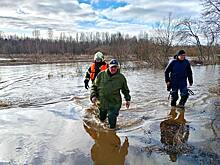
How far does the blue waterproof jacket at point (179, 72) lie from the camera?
30.6ft

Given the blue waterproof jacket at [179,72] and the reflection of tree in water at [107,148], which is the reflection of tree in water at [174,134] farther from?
the blue waterproof jacket at [179,72]

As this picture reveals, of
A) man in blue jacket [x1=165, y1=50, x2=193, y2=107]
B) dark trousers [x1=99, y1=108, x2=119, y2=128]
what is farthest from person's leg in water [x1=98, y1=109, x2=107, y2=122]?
man in blue jacket [x1=165, y1=50, x2=193, y2=107]

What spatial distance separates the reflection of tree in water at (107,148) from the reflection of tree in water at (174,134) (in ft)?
2.93

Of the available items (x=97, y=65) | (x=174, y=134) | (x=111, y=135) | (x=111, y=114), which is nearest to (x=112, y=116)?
(x=111, y=114)

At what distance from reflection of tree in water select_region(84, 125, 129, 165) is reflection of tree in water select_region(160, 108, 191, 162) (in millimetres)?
892

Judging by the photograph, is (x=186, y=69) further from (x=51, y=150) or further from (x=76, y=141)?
(x=51, y=150)

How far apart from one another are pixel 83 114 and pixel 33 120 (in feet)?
5.37

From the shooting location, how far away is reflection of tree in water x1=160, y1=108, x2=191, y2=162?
224 inches

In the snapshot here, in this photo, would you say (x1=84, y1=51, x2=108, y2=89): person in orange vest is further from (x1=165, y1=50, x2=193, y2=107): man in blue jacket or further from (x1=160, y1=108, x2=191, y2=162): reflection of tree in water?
(x1=160, y1=108, x2=191, y2=162): reflection of tree in water

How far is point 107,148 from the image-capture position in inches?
242

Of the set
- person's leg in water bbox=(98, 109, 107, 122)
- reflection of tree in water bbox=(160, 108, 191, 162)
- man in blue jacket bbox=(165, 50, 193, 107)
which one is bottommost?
reflection of tree in water bbox=(160, 108, 191, 162)

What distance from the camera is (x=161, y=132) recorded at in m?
7.06

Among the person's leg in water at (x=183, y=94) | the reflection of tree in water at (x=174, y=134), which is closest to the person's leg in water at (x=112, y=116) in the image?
the reflection of tree in water at (x=174, y=134)

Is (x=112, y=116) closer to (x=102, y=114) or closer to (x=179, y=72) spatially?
(x=102, y=114)
